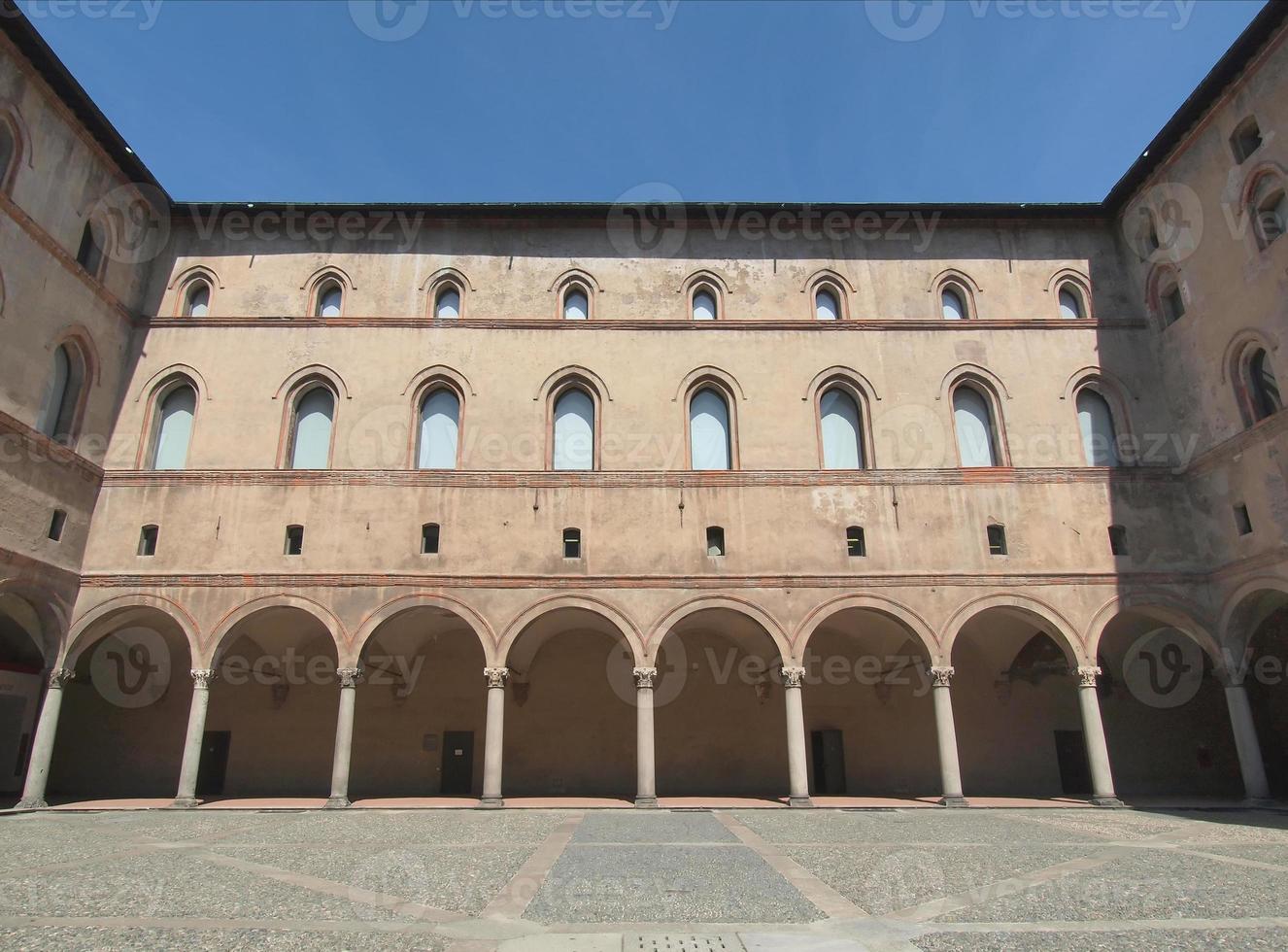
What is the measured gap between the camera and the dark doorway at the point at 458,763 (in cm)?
1995

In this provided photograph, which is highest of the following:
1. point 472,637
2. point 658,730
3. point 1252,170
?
point 1252,170

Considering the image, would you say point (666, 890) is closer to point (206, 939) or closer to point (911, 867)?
point (911, 867)

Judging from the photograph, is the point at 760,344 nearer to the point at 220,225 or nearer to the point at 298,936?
the point at 220,225

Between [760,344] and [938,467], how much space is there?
500 centimetres

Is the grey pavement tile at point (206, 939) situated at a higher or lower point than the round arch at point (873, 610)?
lower

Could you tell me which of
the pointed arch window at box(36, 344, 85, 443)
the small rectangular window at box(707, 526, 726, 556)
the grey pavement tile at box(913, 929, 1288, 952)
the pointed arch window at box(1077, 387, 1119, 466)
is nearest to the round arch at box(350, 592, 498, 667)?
the small rectangular window at box(707, 526, 726, 556)

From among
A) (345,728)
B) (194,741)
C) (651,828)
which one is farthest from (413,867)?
(194,741)

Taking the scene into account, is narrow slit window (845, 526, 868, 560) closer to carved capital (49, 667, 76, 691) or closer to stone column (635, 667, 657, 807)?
stone column (635, 667, 657, 807)

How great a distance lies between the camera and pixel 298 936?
5.91 meters

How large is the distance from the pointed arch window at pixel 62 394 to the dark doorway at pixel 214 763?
7.60 meters

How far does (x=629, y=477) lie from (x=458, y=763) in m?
8.16

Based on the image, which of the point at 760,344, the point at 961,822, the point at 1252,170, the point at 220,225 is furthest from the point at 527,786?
the point at 1252,170

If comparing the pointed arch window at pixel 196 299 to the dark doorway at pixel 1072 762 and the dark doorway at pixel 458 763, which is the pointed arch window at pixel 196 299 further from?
the dark doorway at pixel 1072 762

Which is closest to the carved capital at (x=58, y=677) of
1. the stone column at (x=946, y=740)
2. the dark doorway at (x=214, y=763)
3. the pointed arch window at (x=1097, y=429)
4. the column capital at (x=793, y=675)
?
the dark doorway at (x=214, y=763)
